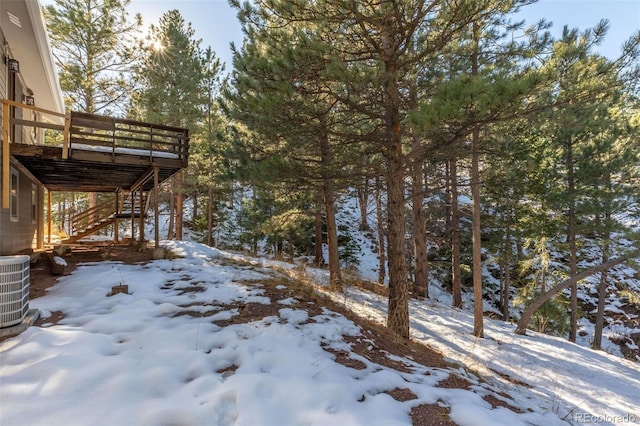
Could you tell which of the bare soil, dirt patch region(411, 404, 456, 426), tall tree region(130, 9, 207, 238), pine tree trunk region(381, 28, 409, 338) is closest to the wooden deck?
the bare soil

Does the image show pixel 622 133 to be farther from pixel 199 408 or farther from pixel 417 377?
pixel 199 408

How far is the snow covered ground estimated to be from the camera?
2.35 meters

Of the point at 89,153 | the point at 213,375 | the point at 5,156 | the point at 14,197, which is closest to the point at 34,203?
the point at 14,197

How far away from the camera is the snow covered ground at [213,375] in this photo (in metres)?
2.35

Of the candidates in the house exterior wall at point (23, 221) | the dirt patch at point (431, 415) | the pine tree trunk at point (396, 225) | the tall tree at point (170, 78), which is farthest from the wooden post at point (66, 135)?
the tall tree at point (170, 78)

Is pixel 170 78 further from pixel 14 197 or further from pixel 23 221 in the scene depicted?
pixel 14 197

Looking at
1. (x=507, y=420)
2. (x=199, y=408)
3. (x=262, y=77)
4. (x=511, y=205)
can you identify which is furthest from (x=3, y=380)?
(x=511, y=205)

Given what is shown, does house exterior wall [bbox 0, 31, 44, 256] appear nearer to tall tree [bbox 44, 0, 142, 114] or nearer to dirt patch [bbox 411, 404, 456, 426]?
tall tree [bbox 44, 0, 142, 114]

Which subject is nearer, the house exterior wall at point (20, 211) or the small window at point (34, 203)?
the house exterior wall at point (20, 211)

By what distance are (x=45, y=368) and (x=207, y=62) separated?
17687mm

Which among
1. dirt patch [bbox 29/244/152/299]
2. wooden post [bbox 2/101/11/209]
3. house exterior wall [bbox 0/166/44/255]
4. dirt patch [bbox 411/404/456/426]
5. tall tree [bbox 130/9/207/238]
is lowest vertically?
dirt patch [bbox 411/404/456/426]

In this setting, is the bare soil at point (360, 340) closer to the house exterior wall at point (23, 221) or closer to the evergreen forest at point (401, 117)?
the house exterior wall at point (23, 221)

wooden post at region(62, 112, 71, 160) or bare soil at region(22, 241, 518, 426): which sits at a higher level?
wooden post at region(62, 112, 71, 160)

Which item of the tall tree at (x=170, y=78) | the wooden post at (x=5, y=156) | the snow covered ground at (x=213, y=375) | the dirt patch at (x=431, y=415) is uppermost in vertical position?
the tall tree at (x=170, y=78)
